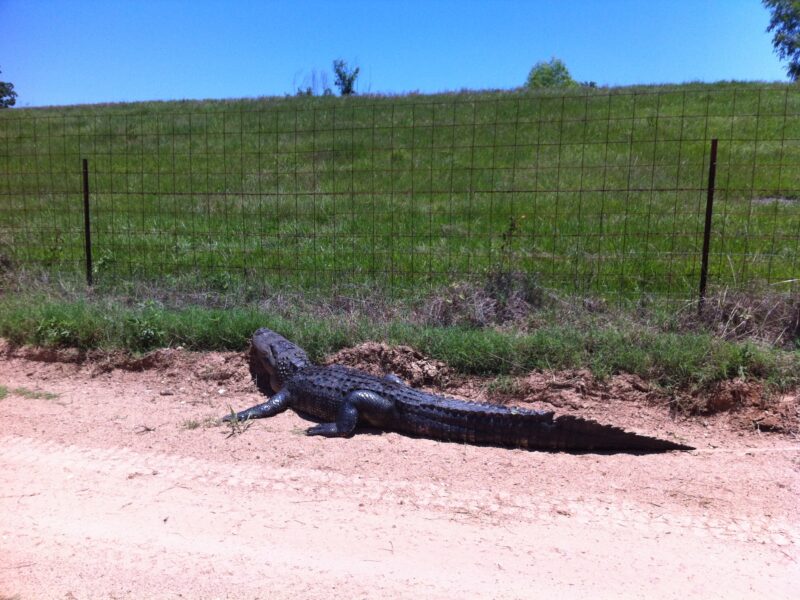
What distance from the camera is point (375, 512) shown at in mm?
3924

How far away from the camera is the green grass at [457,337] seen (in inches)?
225

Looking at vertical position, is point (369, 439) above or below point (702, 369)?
below

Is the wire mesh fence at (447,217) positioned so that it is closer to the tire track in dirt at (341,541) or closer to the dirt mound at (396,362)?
the dirt mound at (396,362)

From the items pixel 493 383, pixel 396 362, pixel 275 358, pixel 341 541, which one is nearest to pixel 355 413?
pixel 396 362

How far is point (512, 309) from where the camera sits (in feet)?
23.7

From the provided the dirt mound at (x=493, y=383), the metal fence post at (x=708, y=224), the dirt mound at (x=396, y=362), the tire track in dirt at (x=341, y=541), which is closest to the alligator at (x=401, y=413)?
the dirt mound at (x=396, y=362)

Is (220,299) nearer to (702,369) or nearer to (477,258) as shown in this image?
(477,258)

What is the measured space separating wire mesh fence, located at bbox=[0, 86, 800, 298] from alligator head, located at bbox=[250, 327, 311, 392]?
1644mm

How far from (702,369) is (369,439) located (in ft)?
10.1

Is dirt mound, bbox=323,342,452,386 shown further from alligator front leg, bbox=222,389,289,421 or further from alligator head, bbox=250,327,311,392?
alligator front leg, bbox=222,389,289,421

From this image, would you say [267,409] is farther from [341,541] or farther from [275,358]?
[341,541]

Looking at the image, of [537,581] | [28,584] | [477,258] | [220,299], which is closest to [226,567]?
[28,584]

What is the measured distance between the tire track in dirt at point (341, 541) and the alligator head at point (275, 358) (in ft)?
5.55

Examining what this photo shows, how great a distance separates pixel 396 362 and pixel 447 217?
4918mm
